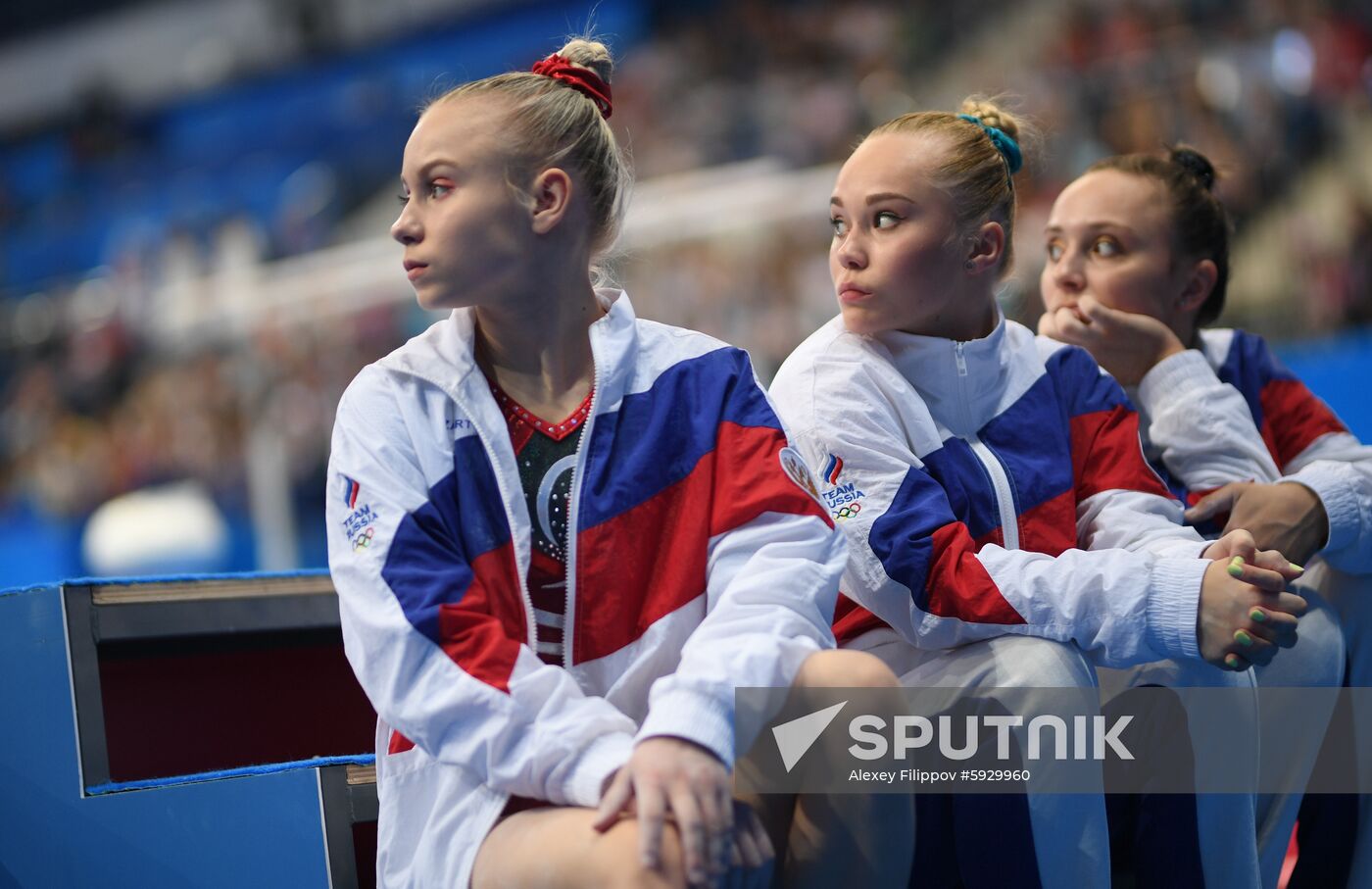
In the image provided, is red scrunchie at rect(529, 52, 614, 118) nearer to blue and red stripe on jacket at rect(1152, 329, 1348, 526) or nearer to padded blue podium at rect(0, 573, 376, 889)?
padded blue podium at rect(0, 573, 376, 889)

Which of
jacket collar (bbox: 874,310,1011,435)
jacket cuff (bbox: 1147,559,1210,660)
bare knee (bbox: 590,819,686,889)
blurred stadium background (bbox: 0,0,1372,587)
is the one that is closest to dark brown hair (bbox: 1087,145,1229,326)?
blurred stadium background (bbox: 0,0,1372,587)

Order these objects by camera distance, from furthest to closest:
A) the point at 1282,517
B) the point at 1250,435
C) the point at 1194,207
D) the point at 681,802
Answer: the point at 1194,207 → the point at 1250,435 → the point at 1282,517 → the point at 681,802

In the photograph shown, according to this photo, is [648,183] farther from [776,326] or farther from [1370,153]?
[1370,153]

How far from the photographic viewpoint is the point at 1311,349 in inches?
192

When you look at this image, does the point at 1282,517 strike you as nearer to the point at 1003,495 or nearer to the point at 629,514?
the point at 1003,495

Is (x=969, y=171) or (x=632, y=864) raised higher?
(x=969, y=171)

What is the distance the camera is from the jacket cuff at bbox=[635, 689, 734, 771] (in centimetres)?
123

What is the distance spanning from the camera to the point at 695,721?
1234mm

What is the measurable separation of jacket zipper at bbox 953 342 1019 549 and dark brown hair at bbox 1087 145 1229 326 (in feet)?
1.91

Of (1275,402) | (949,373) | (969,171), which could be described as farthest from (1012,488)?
(1275,402)

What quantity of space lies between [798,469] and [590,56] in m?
0.56

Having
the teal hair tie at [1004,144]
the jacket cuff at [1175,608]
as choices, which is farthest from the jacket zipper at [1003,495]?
the teal hair tie at [1004,144]

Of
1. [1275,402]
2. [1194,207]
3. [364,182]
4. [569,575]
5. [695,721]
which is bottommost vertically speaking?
[695,721]

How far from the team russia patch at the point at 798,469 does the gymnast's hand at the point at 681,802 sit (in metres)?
0.36
